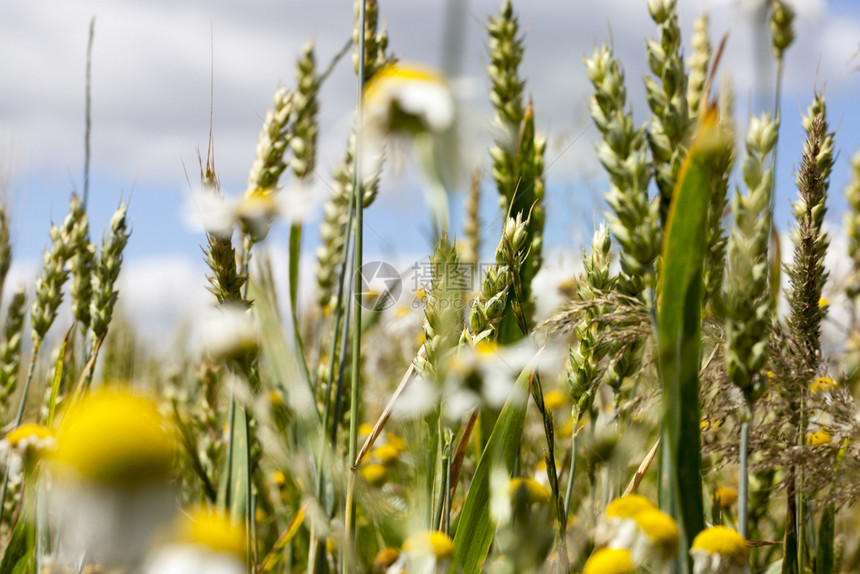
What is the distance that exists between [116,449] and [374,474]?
3.90ft

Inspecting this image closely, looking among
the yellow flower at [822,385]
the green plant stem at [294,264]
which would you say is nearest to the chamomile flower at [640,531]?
the yellow flower at [822,385]

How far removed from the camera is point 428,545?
0.70m

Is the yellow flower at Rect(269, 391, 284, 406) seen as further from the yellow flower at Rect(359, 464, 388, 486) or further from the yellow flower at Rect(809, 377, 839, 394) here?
the yellow flower at Rect(809, 377, 839, 394)

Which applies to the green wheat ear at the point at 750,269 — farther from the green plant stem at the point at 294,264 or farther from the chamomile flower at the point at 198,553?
the green plant stem at the point at 294,264

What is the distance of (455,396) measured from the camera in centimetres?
82

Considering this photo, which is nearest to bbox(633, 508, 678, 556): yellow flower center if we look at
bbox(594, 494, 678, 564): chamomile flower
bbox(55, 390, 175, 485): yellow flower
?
bbox(594, 494, 678, 564): chamomile flower

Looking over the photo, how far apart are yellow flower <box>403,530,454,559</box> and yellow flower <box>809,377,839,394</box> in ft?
1.64

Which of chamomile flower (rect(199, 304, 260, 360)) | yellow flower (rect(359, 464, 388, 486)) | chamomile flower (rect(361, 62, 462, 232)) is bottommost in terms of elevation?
yellow flower (rect(359, 464, 388, 486))

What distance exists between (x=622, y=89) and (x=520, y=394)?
0.39 meters

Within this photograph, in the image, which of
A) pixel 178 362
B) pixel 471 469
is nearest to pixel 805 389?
pixel 471 469

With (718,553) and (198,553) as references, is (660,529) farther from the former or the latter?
(198,553)

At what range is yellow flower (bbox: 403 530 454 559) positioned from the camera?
69 centimetres

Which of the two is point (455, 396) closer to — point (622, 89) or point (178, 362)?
point (622, 89)

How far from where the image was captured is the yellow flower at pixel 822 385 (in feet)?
2.83
